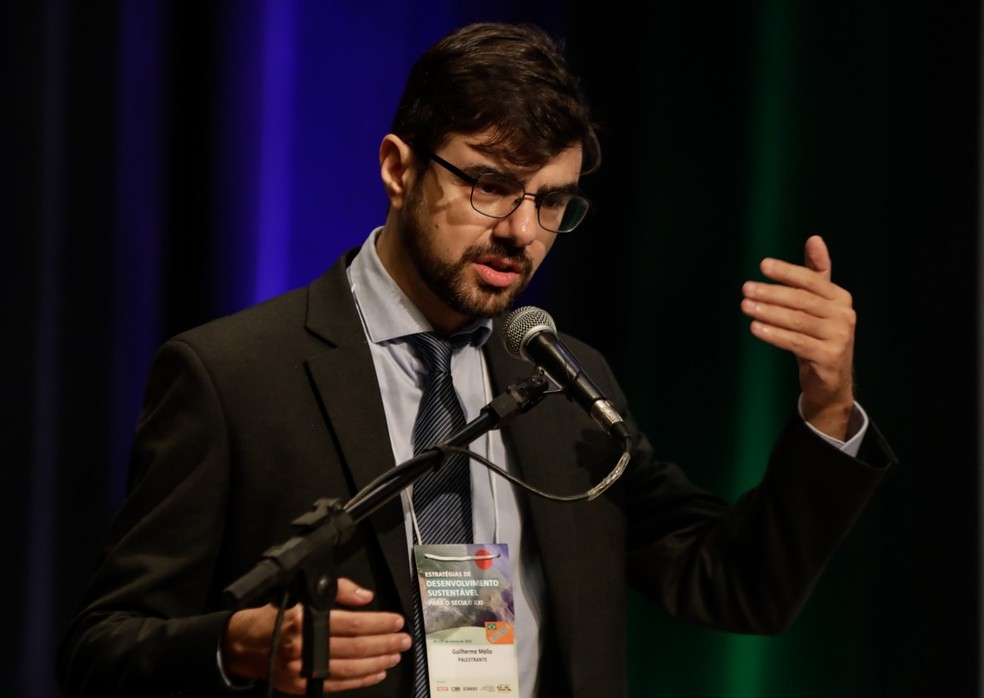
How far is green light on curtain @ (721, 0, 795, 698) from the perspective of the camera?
281 centimetres

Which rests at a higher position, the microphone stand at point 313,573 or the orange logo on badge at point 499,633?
Answer: the microphone stand at point 313,573

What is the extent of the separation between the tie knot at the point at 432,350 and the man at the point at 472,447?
0.01 m

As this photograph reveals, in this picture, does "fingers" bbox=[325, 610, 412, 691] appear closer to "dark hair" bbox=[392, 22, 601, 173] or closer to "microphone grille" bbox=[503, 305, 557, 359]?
"microphone grille" bbox=[503, 305, 557, 359]

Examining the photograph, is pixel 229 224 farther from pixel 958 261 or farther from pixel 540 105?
pixel 958 261

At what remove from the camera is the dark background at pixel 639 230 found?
2410 mm

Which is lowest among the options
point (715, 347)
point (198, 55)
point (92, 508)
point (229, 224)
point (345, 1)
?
point (92, 508)

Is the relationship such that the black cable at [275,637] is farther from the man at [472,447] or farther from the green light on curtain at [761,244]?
the green light on curtain at [761,244]

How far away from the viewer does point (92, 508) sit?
2451 mm

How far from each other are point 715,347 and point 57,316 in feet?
5.07

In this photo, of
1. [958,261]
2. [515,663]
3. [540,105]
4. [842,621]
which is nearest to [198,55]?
[540,105]

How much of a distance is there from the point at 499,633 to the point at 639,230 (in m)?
1.44

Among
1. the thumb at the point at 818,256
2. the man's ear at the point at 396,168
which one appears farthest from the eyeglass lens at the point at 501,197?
the thumb at the point at 818,256

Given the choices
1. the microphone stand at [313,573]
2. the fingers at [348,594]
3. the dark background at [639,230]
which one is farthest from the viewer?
the dark background at [639,230]

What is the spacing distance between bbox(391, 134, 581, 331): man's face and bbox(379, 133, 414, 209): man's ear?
0.05 meters
